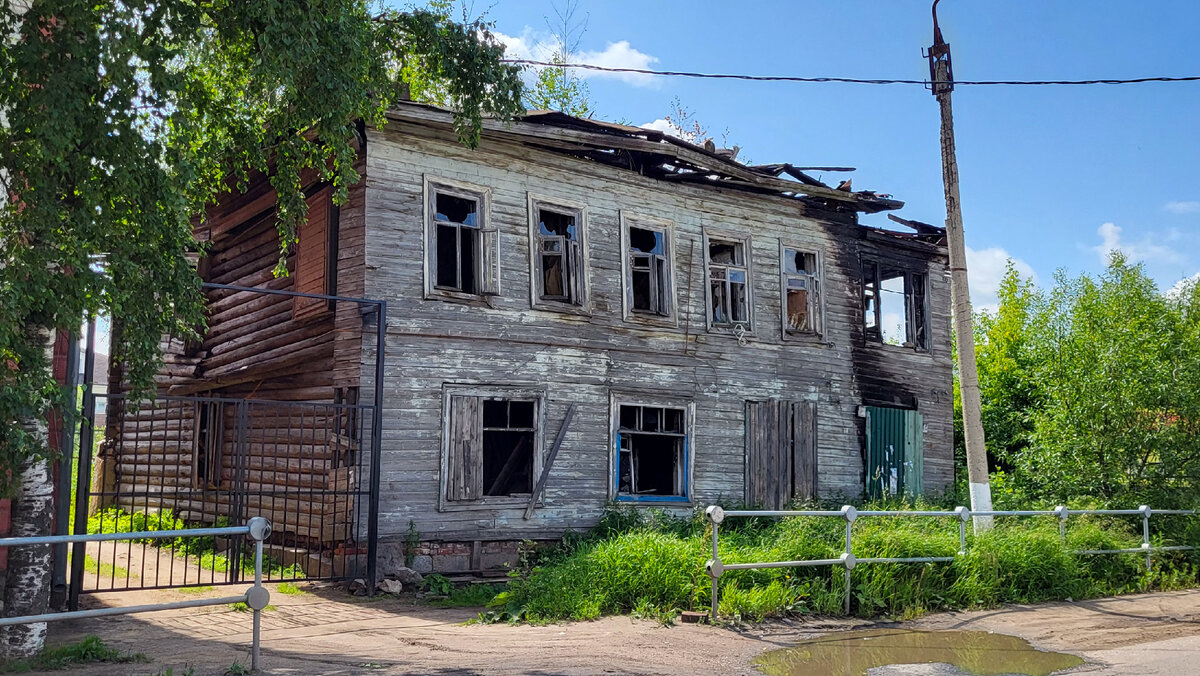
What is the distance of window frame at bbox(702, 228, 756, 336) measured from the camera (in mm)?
15781

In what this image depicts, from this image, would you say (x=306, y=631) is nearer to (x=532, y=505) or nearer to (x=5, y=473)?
(x=5, y=473)

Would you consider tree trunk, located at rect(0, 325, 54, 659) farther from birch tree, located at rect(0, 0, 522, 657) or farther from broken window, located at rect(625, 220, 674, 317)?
broken window, located at rect(625, 220, 674, 317)

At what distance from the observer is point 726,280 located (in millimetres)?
16250

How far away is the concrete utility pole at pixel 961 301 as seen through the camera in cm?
1264

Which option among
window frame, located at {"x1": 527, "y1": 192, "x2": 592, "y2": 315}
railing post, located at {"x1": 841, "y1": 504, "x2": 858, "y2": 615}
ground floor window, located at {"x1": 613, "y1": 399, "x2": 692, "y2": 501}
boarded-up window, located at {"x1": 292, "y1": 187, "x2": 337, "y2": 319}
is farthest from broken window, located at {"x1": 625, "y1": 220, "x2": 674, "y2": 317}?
railing post, located at {"x1": 841, "y1": 504, "x2": 858, "y2": 615}

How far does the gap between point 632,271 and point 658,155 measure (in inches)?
76.0

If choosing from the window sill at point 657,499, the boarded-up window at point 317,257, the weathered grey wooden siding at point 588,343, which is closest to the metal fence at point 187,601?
the weathered grey wooden siding at point 588,343

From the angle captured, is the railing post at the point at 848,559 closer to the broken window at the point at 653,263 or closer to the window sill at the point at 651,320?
the window sill at the point at 651,320

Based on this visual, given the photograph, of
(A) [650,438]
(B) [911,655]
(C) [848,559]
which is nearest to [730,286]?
(A) [650,438]

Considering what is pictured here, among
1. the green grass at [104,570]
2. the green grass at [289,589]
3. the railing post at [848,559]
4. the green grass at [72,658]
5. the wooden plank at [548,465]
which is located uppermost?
the wooden plank at [548,465]

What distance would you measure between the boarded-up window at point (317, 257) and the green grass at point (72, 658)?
624 cm

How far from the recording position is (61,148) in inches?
260

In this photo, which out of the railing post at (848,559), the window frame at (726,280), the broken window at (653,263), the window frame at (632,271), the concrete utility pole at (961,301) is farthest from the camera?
the window frame at (726,280)

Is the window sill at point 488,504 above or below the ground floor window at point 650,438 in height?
below
